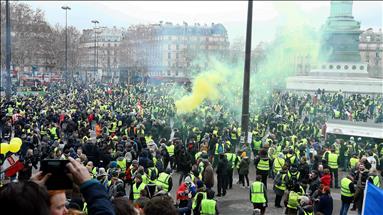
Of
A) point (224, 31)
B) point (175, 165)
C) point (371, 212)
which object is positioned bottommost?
point (175, 165)

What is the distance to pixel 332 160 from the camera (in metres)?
13.6

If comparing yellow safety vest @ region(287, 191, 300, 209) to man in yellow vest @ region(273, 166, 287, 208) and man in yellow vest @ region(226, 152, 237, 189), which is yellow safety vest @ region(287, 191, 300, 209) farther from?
man in yellow vest @ region(226, 152, 237, 189)

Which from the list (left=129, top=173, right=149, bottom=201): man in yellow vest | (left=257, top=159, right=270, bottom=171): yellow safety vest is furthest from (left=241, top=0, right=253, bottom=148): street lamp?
(left=129, top=173, right=149, bottom=201): man in yellow vest

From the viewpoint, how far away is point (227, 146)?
1487 cm

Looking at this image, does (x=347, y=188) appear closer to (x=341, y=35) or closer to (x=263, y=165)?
(x=263, y=165)

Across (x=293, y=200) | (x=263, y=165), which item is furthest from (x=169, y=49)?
(x=293, y=200)

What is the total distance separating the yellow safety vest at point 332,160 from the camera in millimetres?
13523

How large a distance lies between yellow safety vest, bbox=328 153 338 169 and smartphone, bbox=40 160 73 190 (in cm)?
1223

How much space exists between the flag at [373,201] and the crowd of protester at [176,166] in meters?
2.34

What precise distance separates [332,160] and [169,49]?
330 feet

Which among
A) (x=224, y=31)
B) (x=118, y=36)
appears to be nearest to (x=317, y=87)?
(x=224, y=31)

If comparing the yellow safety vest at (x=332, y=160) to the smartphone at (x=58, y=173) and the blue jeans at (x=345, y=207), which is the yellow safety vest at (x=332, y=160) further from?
the smartphone at (x=58, y=173)

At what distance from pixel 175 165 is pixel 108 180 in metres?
5.68

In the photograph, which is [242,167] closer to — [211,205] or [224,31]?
[211,205]
